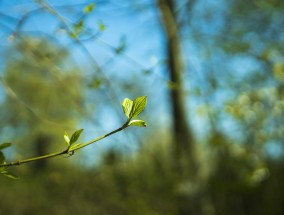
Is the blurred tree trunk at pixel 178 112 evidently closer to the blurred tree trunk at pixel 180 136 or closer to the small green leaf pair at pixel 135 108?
the blurred tree trunk at pixel 180 136

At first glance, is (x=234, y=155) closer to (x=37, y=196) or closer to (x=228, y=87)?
(x=228, y=87)

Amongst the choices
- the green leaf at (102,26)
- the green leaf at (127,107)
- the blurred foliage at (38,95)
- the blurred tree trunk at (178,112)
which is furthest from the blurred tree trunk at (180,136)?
the green leaf at (127,107)

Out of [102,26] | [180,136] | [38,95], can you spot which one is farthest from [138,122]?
[38,95]

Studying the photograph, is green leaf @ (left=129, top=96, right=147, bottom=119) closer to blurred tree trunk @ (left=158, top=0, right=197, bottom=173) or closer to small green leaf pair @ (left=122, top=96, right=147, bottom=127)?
small green leaf pair @ (left=122, top=96, right=147, bottom=127)

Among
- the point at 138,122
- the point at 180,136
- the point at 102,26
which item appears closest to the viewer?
the point at 138,122

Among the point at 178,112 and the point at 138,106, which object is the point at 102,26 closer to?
the point at 138,106

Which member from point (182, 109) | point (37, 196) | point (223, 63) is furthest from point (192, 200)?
point (37, 196)

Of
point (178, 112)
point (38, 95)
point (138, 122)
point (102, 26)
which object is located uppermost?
point (38, 95)

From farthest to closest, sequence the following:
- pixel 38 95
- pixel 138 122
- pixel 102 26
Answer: pixel 38 95 → pixel 102 26 → pixel 138 122

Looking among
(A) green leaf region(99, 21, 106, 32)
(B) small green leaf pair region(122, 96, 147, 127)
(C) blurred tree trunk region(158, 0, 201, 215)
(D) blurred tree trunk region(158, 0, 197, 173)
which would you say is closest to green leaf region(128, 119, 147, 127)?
(B) small green leaf pair region(122, 96, 147, 127)
